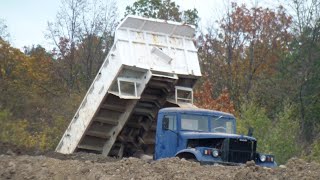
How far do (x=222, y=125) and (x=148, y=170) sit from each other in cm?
445

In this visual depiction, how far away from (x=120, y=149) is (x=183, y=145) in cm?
404

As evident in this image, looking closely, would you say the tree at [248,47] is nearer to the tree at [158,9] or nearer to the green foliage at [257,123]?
the tree at [158,9]

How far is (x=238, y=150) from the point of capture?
12.6 metres

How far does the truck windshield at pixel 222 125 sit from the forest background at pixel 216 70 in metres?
12.2

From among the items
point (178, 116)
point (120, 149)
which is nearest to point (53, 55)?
point (120, 149)

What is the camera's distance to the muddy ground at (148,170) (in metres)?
8.74

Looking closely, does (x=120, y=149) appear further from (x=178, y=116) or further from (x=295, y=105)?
(x=295, y=105)

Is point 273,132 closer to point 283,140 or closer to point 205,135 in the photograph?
point 283,140

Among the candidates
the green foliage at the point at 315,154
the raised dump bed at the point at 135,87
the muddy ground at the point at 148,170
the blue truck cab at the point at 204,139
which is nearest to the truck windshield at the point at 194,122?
the blue truck cab at the point at 204,139

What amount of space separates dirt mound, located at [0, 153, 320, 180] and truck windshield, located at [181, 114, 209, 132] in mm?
2709

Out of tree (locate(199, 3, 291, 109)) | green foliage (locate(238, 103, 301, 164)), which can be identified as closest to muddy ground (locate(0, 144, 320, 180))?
green foliage (locate(238, 103, 301, 164))

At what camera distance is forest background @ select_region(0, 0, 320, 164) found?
28562 millimetres

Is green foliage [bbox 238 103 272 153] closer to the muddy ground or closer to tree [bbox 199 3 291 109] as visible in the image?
the muddy ground

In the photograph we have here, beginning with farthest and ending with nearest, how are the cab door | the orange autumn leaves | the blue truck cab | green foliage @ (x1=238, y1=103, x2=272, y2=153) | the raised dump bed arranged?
the orange autumn leaves
green foliage @ (x1=238, y1=103, x2=272, y2=153)
the raised dump bed
the cab door
the blue truck cab
